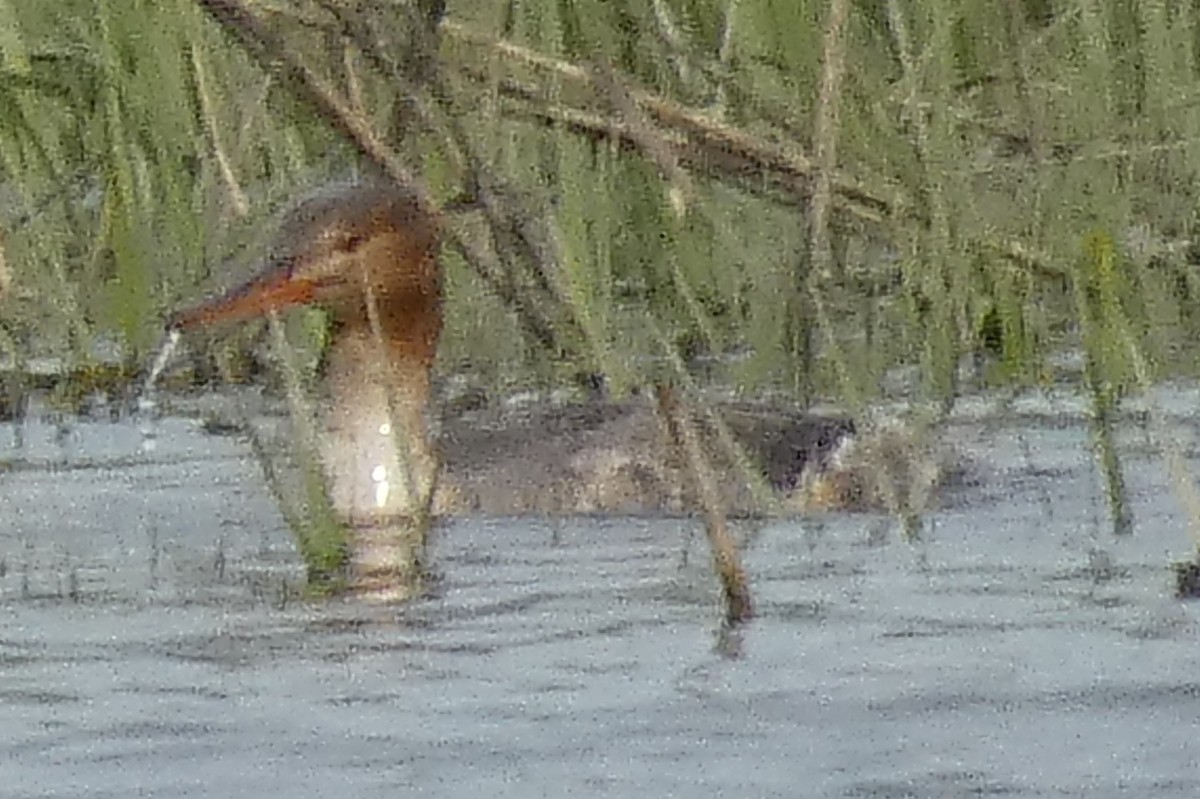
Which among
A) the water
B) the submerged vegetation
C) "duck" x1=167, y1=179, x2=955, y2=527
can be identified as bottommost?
the water

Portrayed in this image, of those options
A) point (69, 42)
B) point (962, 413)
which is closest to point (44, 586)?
point (69, 42)

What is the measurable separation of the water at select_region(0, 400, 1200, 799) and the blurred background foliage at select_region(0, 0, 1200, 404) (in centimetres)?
30

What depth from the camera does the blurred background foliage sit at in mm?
5133

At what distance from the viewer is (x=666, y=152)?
15.9ft

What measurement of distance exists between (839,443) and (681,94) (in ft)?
2.02

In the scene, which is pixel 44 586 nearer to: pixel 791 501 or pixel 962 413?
pixel 791 501

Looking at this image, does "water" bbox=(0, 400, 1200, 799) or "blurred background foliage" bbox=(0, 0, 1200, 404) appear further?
"blurred background foliage" bbox=(0, 0, 1200, 404)

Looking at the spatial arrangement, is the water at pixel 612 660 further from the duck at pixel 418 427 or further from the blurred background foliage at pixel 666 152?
the blurred background foliage at pixel 666 152

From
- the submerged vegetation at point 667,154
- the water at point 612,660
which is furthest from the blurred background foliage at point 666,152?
the water at point 612,660

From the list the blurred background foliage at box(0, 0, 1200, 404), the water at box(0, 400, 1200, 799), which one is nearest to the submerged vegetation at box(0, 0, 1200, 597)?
the blurred background foliage at box(0, 0, 1200, 404)

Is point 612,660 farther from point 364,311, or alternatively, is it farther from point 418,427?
point 364,311

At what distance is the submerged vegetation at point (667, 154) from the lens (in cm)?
503

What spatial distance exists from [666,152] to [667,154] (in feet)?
0.04

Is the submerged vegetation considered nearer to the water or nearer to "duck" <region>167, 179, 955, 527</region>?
"duck" <region>167, 179, 955, 527</region>
